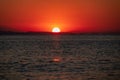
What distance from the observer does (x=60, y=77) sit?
2961cm

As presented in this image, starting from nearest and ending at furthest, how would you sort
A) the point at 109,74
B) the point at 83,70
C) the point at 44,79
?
1. the point at 44,79
2. the point at 109,74
3. the point at 83,70

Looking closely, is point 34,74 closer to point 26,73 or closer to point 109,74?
point 26,73

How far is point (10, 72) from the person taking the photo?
33.4 metres

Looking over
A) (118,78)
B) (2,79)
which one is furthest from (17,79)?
(118,78)

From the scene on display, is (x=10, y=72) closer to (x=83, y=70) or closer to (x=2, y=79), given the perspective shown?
(x=2, y=79)

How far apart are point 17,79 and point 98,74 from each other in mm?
7201

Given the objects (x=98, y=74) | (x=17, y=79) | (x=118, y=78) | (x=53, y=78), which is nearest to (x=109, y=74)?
(x=98, y=74)

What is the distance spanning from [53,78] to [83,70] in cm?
615

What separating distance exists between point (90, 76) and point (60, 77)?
2511 millimetres

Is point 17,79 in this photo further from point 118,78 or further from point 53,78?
point 118,78

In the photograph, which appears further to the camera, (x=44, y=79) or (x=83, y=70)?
(x=83, y=70)

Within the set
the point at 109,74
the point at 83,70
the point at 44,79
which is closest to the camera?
the point at 44,79

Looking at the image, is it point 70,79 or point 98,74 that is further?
point 98,74

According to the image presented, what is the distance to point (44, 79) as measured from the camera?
28.5 metres
